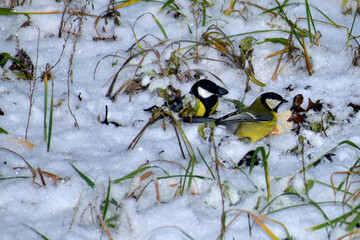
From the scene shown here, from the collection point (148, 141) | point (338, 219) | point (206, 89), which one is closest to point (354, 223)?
point (338, 219)

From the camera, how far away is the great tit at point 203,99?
386 cm

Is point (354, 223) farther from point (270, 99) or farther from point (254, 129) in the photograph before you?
point (270, 99)

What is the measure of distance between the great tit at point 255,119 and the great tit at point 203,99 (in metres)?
0.14

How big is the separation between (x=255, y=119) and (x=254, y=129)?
7 cm

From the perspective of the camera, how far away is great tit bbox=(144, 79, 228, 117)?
152 inches

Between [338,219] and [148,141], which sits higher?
[338,219]

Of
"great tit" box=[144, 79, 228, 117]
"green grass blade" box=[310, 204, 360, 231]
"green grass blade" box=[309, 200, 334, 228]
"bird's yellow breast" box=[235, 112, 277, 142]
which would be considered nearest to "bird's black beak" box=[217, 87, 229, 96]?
"great tit" box=[144, 79, 228, 117]

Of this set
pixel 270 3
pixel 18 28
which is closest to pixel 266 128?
pixel 270 3

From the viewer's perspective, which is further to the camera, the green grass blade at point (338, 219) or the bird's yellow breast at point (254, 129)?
the bird's yellow breast at point (254, 129)

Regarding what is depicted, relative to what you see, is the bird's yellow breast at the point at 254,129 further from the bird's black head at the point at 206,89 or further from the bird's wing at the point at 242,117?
the bird's black head at the point at 206,89

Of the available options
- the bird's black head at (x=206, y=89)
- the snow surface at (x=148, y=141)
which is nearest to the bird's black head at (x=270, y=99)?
the snow surface at (x=148, y=141)

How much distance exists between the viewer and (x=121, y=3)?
505cm

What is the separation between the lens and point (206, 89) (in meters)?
3.96

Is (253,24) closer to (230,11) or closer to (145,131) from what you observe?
(230,11)
